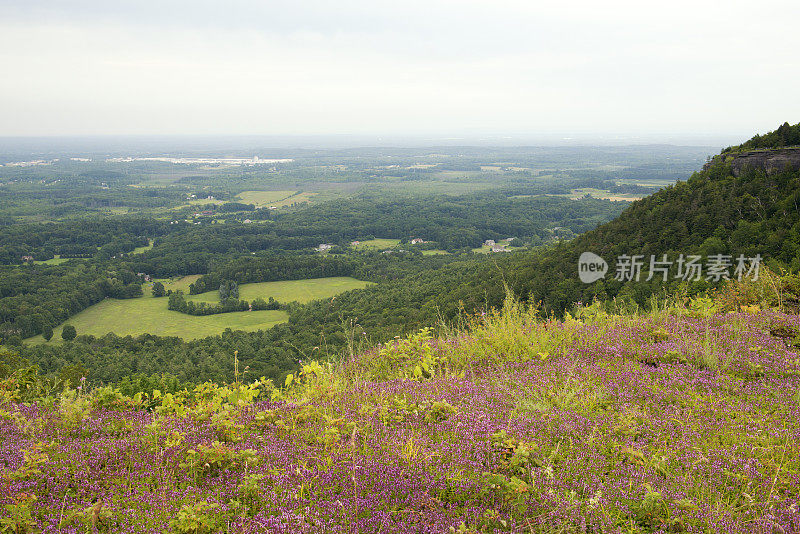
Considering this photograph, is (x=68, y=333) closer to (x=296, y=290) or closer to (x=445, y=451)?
(x=296, y=290)

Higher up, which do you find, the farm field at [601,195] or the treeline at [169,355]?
the farm field at [601,195]

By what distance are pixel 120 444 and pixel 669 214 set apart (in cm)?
3356

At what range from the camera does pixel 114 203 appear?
15875 centimetres

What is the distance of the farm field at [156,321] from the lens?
181 ft

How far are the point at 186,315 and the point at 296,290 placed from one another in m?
17.5

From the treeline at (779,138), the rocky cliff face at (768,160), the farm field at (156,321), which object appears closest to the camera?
the rocky cliff face at (768,160)

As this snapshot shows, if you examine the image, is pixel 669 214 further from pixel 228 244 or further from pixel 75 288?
pixel 228 244

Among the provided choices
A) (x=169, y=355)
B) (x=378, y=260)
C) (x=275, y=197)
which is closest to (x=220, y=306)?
(x=169, y=355)

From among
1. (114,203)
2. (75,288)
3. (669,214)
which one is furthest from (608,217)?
(114,203)

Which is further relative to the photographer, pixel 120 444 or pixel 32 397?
pixel 32 397

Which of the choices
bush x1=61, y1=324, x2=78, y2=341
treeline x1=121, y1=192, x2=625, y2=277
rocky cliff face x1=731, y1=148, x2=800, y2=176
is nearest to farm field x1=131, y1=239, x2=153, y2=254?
treeline x1=121, y1=192, x2=625, y2=277

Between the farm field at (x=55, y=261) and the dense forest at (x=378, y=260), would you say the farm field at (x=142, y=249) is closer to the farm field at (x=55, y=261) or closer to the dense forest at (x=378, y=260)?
the dense forest at (x=378, y=260)

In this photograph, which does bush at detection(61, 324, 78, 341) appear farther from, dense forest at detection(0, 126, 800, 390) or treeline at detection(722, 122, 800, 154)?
treeline at detection(722, 122, 800, 154)

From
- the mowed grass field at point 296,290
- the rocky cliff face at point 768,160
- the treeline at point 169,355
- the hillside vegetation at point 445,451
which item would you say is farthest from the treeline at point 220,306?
the hillside vegetation at point 445,451
